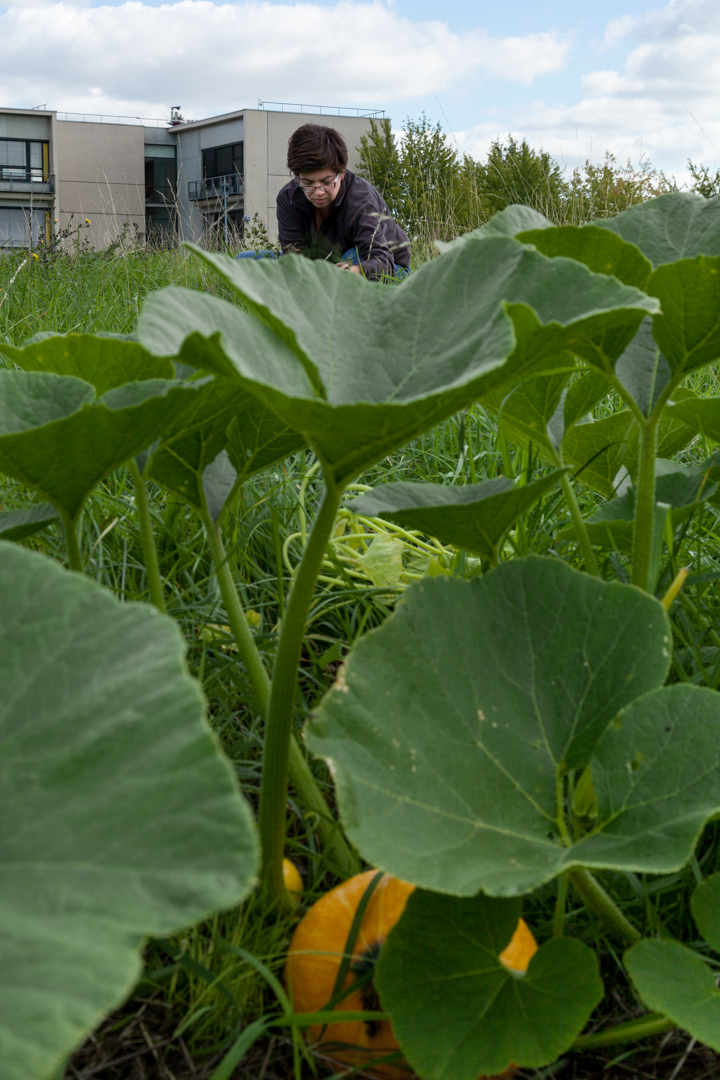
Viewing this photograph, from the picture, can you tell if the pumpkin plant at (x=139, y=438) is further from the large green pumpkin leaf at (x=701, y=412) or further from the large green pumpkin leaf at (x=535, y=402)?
the large green pumpkin leaf at (x=701, y=412)

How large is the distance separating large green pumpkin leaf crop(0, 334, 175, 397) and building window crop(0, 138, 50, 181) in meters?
40.4

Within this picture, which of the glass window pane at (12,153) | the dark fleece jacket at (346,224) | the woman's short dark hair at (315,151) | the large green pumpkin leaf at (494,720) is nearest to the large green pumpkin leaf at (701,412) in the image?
the large green pumpkin leaf at (494,720)

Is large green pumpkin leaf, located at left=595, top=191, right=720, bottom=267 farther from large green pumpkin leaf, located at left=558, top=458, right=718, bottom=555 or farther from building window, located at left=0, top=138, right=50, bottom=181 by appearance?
building window, located at left=0, top=138, right=50, bottom=181

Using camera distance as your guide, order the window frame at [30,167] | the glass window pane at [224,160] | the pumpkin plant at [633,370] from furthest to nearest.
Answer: the window frame at [30,167], the glass window pane at [224,160], the pumpkin plant at [633,370]

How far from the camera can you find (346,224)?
5477 mm

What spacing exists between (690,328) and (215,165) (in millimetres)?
38639

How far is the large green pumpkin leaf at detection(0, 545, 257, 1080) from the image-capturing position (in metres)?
0.41

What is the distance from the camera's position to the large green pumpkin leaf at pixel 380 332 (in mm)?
685

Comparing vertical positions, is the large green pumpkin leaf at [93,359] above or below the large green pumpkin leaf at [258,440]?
above

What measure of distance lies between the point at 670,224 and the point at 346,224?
186 inches

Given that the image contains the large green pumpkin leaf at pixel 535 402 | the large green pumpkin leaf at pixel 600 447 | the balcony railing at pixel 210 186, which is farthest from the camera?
the balcony railing at pixel 210 186

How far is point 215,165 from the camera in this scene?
3594 cm

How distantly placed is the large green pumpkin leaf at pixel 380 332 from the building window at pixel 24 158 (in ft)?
133

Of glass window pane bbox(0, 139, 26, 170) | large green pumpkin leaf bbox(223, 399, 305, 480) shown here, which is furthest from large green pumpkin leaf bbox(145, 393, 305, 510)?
glass window pane bbox(0, 139, 26, 170)
